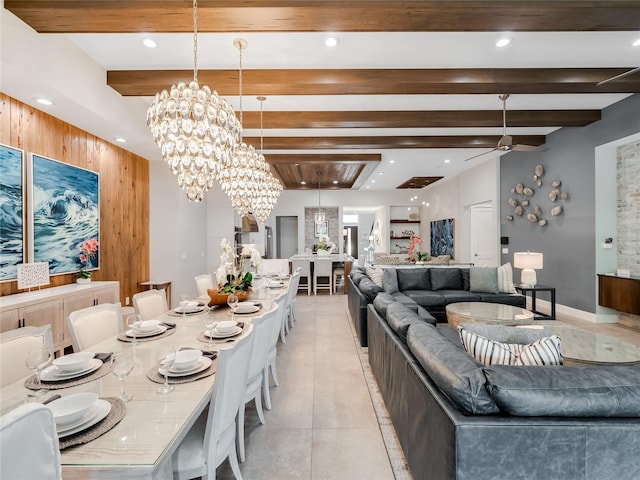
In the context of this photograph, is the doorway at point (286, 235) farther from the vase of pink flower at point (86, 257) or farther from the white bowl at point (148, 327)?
the white bowl at point (148, 327)

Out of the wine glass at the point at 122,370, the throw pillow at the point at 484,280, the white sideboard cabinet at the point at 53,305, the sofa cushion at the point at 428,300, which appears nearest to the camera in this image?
the wine glass at the point at 122,370

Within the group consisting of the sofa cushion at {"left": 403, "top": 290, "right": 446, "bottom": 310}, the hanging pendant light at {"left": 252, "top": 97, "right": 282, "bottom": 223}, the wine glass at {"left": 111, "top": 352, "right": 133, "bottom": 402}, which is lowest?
the sofa cushion at {"left": 403, "top": 290, "right": 446, "bottom": 310}

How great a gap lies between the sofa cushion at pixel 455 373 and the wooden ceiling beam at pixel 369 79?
2.79 m

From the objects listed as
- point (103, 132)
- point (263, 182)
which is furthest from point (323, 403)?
point (103, 132)

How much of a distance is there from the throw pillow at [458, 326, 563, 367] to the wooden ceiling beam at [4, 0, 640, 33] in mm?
2275

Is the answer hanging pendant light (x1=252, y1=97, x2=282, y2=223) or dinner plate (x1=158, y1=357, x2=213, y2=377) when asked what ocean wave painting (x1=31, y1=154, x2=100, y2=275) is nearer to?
hanging pendant light (x1=252, y1=97, x2=282, y2=223)

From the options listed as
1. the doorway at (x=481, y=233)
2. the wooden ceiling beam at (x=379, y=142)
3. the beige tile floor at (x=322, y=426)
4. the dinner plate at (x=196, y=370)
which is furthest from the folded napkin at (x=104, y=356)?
the doorway at (x=481, y=233)

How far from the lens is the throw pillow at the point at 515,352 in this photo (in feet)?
5.20

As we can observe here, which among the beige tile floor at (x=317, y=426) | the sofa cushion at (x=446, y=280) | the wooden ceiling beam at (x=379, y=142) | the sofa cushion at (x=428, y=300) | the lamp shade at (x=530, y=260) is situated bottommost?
the beige tile floor at (x=317, y=426)

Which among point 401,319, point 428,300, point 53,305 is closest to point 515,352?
point 401,319

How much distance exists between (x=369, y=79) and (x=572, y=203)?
419 cm

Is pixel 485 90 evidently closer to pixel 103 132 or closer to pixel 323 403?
pixel 323 403

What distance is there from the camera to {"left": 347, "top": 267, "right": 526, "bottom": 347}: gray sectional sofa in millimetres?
4107

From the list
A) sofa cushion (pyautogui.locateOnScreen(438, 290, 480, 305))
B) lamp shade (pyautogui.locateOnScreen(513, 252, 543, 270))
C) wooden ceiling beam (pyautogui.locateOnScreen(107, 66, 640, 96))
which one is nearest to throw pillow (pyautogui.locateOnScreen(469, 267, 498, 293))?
sofa cushion (pyautogui.locateOnScreen(438, 290, 480, 305))
